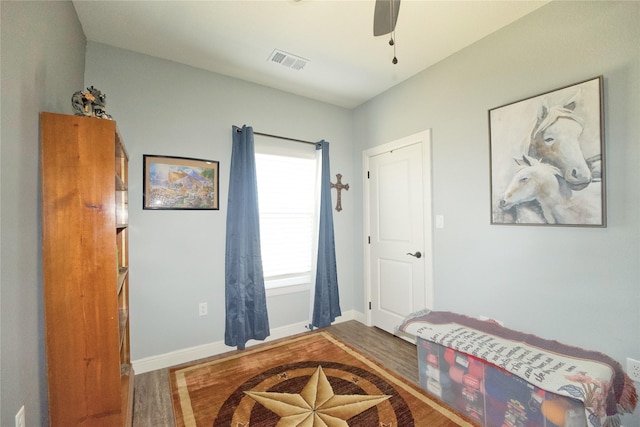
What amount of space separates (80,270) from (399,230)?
2633 mm

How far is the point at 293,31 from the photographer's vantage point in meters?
2.16

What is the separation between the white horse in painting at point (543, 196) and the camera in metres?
1.78

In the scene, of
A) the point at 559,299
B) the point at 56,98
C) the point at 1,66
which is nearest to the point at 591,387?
the point at 559,299

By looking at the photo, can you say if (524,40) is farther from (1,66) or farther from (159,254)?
(159,254)

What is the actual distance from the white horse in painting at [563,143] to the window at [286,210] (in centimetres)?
212

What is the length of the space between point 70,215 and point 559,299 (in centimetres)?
289

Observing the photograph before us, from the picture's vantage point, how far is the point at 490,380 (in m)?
1.67

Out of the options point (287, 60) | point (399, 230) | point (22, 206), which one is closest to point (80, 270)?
point (22, 206)

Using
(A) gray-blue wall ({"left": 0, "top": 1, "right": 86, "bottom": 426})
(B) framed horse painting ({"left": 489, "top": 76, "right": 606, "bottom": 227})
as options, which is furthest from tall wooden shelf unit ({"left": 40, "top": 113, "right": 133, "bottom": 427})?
(B) framed horse painting ({"left": 489, "top": 76, "right": 606, "bottom": 227})

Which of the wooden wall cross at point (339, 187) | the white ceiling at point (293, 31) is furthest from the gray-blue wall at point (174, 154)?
the wooden wall cross at point (339, 187)

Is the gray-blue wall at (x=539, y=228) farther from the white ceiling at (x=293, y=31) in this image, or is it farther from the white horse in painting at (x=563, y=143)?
the white ceiling at (x=293, y=31)

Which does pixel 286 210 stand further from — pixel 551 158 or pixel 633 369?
pixel 633 369

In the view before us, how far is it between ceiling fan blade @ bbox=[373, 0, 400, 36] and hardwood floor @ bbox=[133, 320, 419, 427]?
2.41m

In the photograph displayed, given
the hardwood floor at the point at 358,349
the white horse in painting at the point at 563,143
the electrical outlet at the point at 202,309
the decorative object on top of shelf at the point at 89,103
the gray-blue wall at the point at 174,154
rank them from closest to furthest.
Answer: the decorative object on top of shelf at the point at 89,103
the white horse in painting at the point at 563,143
the hardwood floor at the point at 358,349
the gray-blue wall at the point at 174,154
the electrical outlet at the point at 202,309
